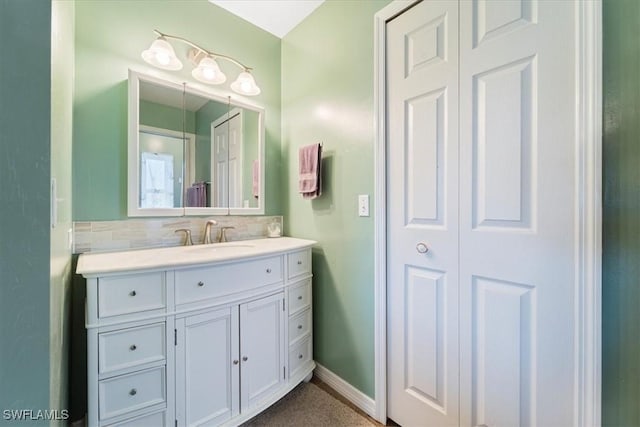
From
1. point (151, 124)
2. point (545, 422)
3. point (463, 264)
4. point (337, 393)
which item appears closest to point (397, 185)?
point (463, 264)

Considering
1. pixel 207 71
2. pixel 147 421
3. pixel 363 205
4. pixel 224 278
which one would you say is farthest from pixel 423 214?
pixel 207 71

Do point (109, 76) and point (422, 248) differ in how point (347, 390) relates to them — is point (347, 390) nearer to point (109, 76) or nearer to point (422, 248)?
point (422, 248)

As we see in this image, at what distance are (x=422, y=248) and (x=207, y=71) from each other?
1.69 metres

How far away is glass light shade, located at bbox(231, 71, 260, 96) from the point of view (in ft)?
6.09

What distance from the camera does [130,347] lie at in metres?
1.04

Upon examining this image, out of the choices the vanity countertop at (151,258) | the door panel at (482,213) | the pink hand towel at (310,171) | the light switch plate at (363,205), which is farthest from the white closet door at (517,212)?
the vanity countertop at (151,258)

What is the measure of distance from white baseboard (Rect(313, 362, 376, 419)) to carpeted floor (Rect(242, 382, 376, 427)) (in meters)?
0.04

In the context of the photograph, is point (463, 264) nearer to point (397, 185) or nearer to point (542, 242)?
point (542, 242)

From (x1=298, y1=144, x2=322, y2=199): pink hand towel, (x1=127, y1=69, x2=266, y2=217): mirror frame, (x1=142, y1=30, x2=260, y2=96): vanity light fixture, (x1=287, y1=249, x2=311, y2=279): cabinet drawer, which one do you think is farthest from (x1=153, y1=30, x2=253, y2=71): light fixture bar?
(x1=287, y1=249, x2=311, y2=279): cabinet drawer

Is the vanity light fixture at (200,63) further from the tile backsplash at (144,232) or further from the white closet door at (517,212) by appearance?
the white closet door at (517,212)

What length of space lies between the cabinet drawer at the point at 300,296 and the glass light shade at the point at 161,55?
151 centimetres

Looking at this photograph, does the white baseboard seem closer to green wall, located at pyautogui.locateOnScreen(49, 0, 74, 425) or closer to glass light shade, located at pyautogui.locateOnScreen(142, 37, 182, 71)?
green wall, located at pyautogui.locateOnScreen(49, 0, 74, 425)
